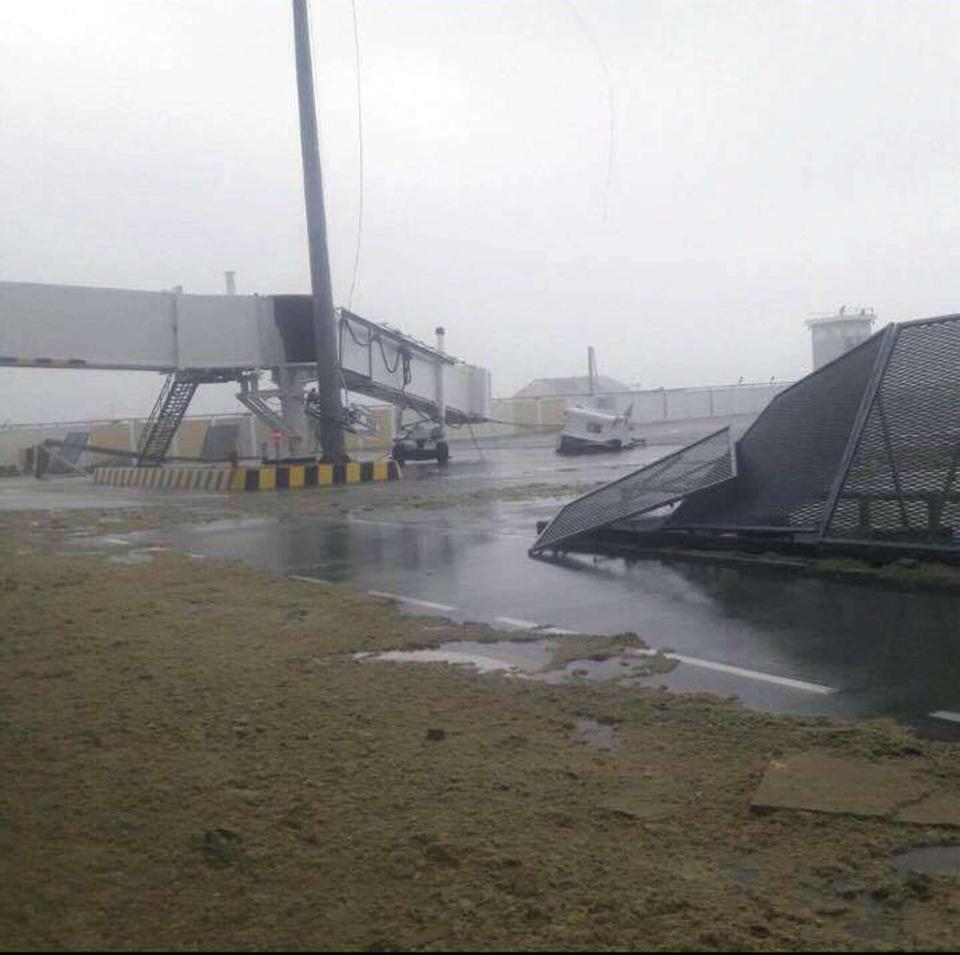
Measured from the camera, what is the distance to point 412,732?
20.3ft

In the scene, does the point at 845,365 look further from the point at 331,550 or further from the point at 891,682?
the point at 331,550

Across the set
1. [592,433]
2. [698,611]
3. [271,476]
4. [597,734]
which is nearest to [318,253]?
[271,476]

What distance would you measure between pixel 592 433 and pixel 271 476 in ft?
54.6

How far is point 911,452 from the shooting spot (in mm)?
11102

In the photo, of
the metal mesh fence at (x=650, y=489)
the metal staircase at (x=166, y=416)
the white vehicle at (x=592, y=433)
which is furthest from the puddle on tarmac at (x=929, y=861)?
the white vehicle at (x=592, y=433)

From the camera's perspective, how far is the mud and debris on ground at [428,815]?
3914mm

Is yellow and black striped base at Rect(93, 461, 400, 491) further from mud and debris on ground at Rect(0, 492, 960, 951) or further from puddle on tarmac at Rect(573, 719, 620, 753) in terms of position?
puddle on tarmac at Rect(573, 719, 620, 753)

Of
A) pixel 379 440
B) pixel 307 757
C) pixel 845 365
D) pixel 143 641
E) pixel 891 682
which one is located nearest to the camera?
pixel 307 757

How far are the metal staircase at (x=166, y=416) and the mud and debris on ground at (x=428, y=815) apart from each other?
25.6m

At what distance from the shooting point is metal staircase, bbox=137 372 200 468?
1304 inches

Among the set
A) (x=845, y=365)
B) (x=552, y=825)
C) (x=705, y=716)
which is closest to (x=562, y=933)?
(x=552, y=825)

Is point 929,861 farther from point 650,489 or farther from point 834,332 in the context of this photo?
point 834,332

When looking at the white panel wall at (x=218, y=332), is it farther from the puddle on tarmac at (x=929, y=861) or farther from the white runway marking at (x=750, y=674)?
the puddle on tarmac at (x=929, y=861)

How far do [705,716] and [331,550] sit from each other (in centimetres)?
911
